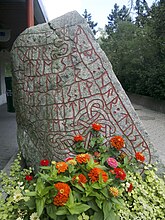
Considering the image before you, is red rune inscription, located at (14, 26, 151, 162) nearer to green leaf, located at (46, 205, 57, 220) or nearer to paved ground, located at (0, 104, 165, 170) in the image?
green leaf, located at (46, 205, 57, 220)

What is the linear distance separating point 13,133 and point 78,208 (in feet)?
19.8

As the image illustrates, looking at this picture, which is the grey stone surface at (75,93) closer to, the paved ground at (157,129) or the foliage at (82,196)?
the foliage at (82,196)

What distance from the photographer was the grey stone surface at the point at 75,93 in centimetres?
311

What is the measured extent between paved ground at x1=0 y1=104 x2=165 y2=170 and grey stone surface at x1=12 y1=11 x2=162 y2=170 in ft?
6.32

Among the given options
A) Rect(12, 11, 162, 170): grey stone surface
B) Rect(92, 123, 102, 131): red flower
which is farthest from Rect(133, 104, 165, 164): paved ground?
Rect(92, 123, 102, 131): red flower

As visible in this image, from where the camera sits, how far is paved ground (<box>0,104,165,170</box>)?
561cm

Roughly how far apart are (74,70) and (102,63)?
303 mm

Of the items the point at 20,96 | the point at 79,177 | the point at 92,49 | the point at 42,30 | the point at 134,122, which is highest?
the point at 42,30

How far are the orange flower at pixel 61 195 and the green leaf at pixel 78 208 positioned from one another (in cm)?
7

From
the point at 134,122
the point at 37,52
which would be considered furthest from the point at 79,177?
the point at 37,52

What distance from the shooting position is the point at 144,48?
44.6ft

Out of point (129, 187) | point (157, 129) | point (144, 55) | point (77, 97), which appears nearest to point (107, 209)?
A: point (129, 187)

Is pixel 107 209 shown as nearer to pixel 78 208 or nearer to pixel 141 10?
pixel 78 208

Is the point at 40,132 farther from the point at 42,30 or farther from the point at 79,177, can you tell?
the point at 79,177
